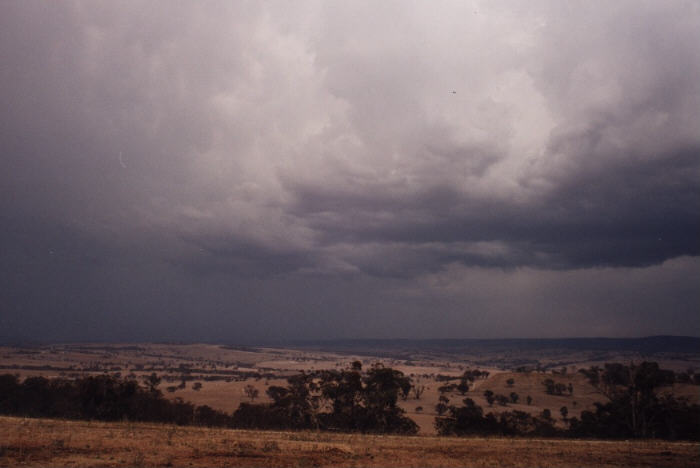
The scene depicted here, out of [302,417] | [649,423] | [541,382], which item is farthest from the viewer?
[541,382]

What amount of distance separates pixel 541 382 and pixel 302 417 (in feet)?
223

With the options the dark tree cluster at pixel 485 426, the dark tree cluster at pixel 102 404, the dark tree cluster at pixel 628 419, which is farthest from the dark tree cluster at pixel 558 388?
the dark tree cluster at pixel 102 404

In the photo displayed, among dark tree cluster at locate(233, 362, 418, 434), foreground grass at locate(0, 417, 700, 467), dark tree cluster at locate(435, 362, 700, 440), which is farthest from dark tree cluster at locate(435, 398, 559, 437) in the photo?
foreground grass at locate(0, 417, 700, 467)

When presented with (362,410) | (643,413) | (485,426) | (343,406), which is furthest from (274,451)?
(643,413)

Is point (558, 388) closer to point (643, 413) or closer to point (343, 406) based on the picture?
point (643, 413)

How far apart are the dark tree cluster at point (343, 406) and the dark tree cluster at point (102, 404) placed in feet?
16.2

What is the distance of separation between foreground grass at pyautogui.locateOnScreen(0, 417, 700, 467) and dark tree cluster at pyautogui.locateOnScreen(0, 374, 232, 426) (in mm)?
18724

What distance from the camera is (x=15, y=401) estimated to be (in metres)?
48.0

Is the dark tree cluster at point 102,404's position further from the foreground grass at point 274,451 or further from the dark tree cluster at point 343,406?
the foreground grass at point 274,451

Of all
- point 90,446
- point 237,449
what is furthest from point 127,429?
point 237,449

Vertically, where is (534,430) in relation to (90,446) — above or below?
below

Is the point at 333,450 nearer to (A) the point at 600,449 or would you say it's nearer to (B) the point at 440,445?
(B) the point at 440,445

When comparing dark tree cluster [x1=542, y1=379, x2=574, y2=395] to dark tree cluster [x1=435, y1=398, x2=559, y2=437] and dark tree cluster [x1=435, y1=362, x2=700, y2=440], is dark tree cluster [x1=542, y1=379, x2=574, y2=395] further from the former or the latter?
dark tree cluster [x1=435, y1=398, x2=559, y2=437]

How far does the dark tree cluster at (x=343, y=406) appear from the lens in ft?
142
